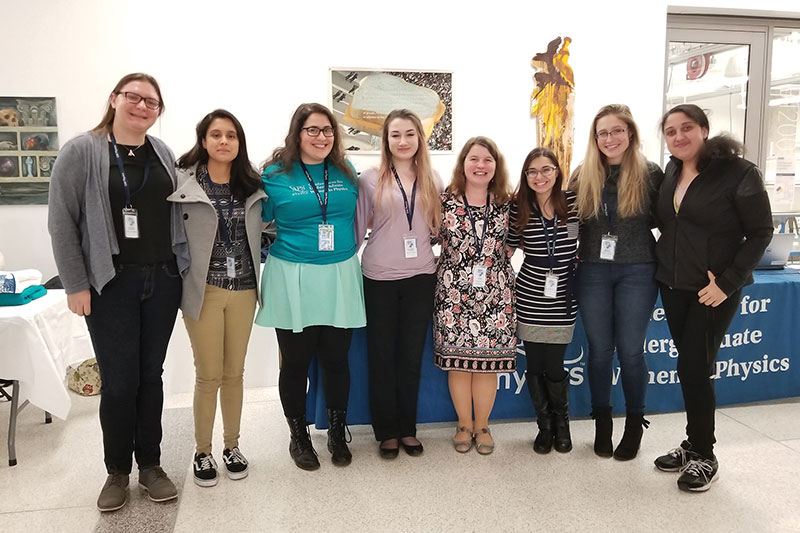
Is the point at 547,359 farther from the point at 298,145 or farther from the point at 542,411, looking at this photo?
the point at 298,145

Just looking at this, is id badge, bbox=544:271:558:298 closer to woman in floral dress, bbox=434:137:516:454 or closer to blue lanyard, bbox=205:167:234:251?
woman in floral dress, bbox=434:137:516:454

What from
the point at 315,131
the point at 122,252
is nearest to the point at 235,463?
the point at 122,252

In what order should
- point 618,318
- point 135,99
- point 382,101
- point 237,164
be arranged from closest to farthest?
point 135,99, point 237,164, point 618,318, point 382,101

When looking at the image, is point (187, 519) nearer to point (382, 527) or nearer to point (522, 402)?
point (382, 527)

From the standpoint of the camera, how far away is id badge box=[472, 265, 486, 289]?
259 centimetres

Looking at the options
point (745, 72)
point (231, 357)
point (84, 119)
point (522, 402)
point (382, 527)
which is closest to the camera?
point (382, 527)

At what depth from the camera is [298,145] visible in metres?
2.43

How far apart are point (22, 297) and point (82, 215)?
1.14 metres

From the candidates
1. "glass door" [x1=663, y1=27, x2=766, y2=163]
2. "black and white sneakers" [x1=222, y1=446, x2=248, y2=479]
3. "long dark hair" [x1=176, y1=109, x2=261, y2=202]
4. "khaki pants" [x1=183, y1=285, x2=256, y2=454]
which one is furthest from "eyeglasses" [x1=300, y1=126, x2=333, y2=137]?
"glass door" [x1=663, y1=27, x2=766, y2=163]

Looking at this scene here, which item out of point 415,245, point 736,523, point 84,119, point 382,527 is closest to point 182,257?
point 415,245

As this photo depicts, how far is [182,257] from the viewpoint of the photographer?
2.22 metres

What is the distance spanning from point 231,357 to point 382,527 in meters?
0.93

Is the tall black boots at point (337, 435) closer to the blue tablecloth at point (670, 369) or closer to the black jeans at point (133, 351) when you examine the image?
the blue tablecloth at point (670, 369)

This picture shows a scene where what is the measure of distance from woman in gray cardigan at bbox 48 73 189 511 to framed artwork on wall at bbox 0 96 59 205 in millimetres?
1844
